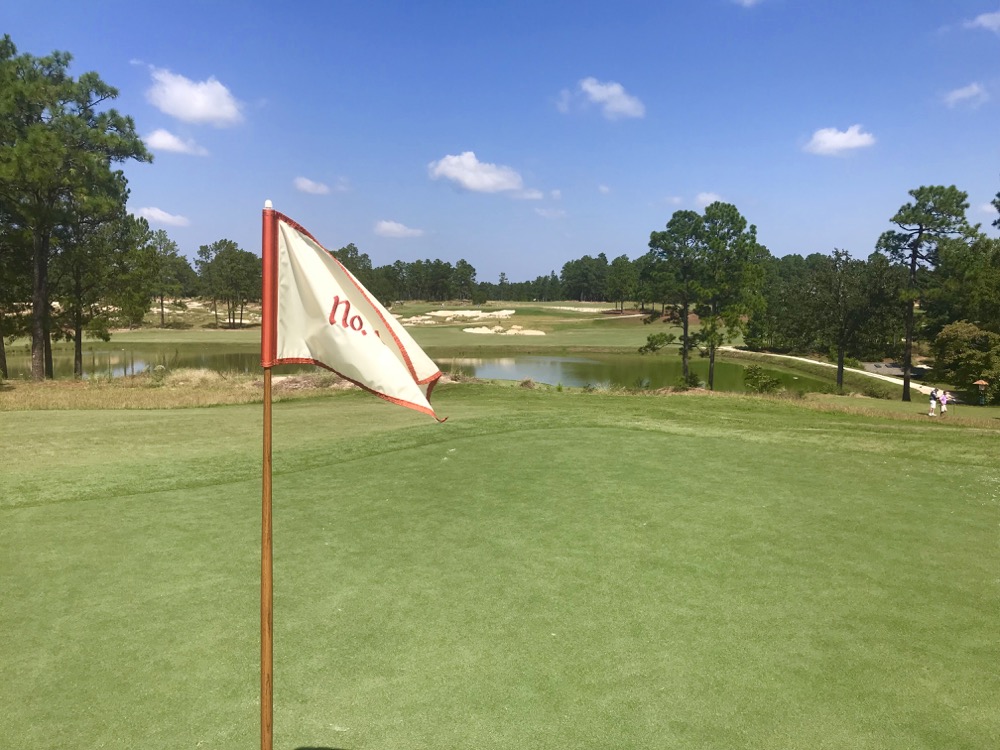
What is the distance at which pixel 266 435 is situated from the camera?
3824mm

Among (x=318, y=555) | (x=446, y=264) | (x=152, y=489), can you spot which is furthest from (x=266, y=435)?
(x=446, y=264)

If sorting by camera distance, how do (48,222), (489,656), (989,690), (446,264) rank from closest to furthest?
(989,690) → (489,656) → (48,222) → (446,264)

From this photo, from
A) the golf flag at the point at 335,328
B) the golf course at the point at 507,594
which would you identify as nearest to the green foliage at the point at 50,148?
the golf course at the point at 507,594

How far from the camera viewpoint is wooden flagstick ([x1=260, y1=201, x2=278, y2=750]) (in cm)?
374

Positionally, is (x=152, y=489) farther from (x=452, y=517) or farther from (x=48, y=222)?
(x=48, y=222)

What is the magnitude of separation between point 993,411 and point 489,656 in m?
37.1

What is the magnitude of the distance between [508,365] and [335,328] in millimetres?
57719

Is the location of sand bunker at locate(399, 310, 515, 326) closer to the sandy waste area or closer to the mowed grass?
the sandy waste area

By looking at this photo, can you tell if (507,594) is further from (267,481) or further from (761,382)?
(761,382)

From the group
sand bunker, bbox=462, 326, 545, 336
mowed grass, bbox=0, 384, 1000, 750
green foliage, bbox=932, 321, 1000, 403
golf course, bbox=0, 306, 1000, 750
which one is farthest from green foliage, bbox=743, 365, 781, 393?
sand bunker, bbox=462, 326, 545, 336

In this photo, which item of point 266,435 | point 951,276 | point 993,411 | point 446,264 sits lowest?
point 993,411

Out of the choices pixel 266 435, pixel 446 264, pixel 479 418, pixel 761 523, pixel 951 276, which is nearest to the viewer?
pixel 266 435

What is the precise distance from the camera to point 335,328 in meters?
4.47

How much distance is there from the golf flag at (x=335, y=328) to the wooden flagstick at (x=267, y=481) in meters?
0.05
